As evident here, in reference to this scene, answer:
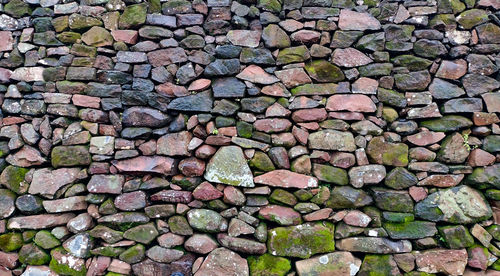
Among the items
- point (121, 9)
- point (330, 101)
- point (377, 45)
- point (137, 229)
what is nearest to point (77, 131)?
point (137, 229)

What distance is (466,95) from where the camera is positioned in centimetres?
356

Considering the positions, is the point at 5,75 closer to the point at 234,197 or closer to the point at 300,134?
the point at 234,197

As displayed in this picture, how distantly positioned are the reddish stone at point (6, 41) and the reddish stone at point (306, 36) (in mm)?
3554

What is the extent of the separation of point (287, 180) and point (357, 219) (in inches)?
33.7

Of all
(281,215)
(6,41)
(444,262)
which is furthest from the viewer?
(6,41)

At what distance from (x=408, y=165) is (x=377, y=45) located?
1449 mm

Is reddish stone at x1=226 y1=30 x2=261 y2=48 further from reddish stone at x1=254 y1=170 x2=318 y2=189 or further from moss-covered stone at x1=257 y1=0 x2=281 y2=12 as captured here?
reddish stone at x1=254 y1=170 x2=318 y2=189

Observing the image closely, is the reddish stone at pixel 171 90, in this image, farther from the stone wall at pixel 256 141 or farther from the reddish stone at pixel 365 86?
the reddish stone at pixel 365 86

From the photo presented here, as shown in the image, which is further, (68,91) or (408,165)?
(68,91)

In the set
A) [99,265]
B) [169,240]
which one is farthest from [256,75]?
[99,265]

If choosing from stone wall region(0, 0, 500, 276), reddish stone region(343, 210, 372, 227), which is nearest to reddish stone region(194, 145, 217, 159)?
stone wall region(0, 0, 500, 276)

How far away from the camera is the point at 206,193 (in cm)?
342

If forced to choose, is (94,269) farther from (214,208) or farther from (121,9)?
(121,9)

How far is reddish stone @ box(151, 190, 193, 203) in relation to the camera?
135 inches
